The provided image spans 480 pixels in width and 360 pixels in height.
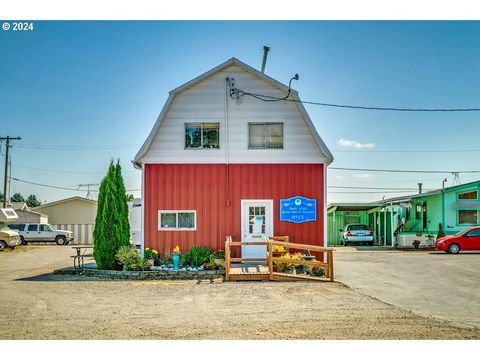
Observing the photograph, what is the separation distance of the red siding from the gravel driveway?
3.50 m

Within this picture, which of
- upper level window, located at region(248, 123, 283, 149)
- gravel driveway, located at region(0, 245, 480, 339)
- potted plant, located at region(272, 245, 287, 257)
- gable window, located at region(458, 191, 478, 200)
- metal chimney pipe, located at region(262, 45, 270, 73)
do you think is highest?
metal chimney pipe, located at region(262, 45, 270, 73)

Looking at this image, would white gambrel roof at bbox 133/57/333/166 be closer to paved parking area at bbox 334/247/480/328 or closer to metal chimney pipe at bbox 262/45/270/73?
metal chimney pipe at bbox 262/45/270/73

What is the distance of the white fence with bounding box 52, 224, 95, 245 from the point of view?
127ft

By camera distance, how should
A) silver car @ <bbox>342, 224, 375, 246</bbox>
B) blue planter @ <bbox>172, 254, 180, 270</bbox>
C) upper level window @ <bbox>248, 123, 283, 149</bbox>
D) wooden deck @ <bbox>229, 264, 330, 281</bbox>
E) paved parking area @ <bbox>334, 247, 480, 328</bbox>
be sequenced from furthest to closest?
1. silver car @ <bbox>342, 224, 375, 246</bbox>
2. upper level window @ <bbox>248, 123, 283, 149</bbox>
3. blue planter @ <bbox>172, 254, 180, 270</bbox>
4. wooden deck @ <bbox>229, 264, 330, 281</bbox>
5. paved parking area @ <bbox>334, 247, 480, 328</bbox>

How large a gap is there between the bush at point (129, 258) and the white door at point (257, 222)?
342cm

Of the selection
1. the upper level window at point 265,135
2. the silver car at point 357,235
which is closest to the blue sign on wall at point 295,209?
the upper level window at point 265,135

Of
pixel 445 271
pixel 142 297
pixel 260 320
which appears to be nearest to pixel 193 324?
pixel 260 320

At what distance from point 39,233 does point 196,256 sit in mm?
23219

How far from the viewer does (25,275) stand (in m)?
16.4

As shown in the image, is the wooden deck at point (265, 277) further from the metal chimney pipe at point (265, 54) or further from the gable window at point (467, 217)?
the gable window at point (467, 217)

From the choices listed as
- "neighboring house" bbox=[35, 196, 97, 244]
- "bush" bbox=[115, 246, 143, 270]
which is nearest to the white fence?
"neighboring house" bbox=[35, 196, 97, 244]

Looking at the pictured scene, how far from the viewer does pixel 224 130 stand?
17.2 m

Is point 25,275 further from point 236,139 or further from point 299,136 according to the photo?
point 299,136

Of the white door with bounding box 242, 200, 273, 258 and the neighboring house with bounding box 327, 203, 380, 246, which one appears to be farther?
the neighboring house with bounding box 327, 203, 380, 246
